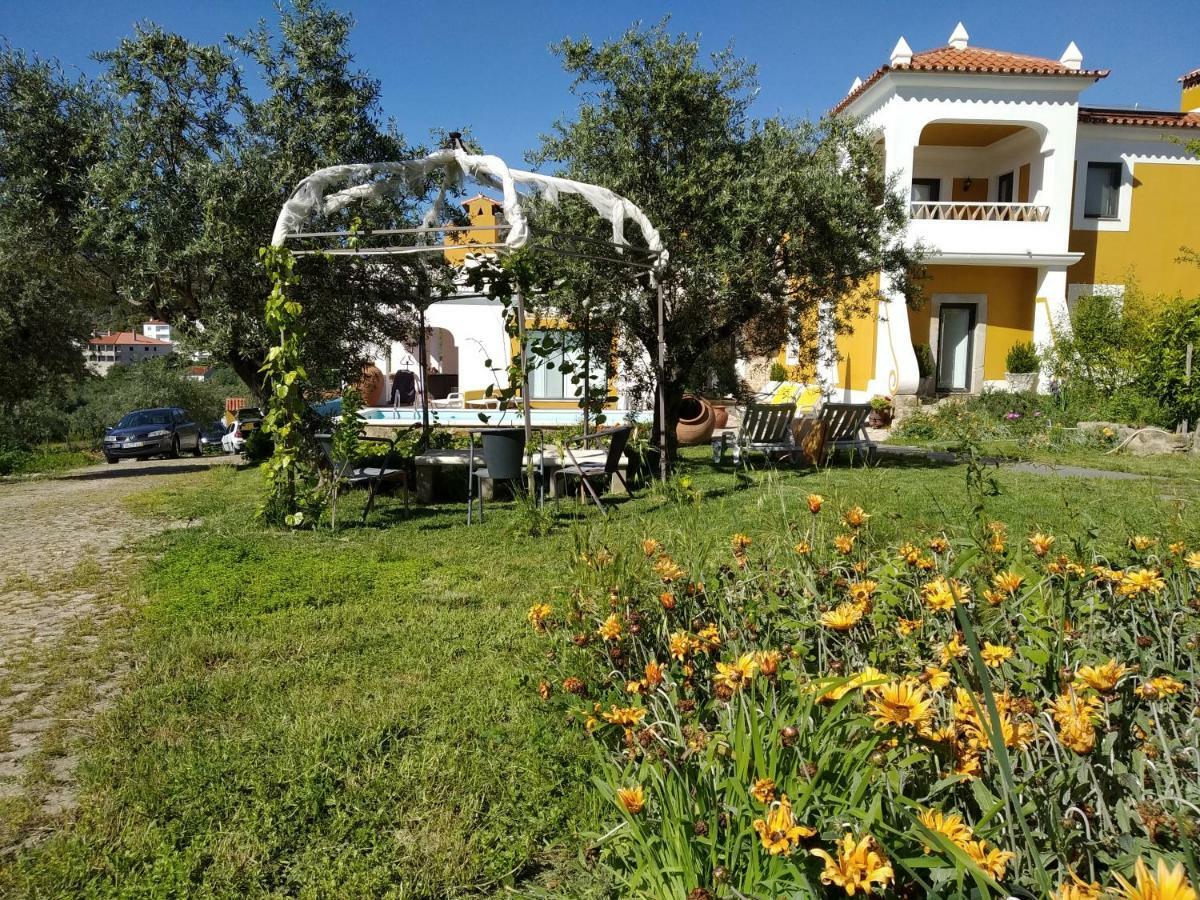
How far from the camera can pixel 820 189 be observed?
8664 millimetres

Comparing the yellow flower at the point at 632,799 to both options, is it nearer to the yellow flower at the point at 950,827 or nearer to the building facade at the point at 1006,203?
the yellow flower at the point at 950,827

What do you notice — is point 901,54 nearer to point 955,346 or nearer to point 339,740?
point 955,346

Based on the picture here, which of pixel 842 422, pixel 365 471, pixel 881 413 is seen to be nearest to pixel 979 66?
pixel 881 413

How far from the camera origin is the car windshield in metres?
22.3

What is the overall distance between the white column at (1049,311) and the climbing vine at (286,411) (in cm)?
1453

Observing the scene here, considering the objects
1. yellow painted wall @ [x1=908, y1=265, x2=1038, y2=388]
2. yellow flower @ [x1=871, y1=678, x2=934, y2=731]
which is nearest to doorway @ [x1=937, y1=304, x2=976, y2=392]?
yellow painted wall @ [x1=908, y1=265, x2=1038, y2=388]

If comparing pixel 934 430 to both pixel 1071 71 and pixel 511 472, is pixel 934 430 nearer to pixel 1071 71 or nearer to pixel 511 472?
pixel 1071 71

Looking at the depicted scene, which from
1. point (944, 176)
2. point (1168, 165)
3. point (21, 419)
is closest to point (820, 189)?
point (944, 176)

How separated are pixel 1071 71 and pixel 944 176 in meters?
3.25

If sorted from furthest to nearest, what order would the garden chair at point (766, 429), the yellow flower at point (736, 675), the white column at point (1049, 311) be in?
the white column at point (1049, 311)
the garden chair at point (766, 429)
the yellow flower at point (736, 675)

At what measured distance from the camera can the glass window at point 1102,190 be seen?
18016mm

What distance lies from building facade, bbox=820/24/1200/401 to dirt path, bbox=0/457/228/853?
41.6 feet

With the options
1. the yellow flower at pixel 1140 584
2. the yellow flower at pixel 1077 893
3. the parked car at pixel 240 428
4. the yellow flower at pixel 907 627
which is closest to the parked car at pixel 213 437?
the parked car at pixel 240 428

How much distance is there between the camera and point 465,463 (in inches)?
316
